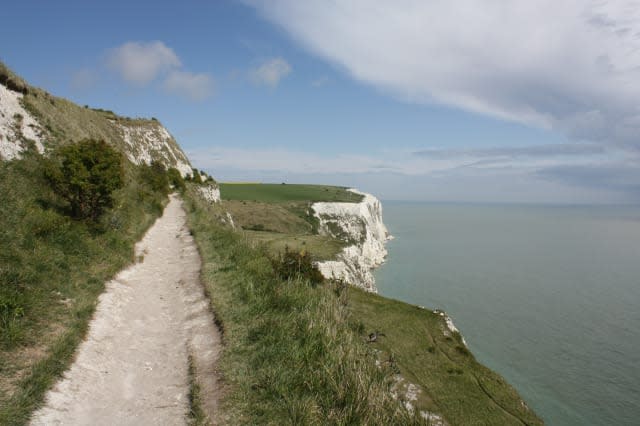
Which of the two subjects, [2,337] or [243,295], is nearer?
[2,337]

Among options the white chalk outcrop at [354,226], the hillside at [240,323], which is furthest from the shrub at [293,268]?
the white chalk outcrop at [354,226]

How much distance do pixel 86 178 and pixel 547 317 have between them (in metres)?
57.1

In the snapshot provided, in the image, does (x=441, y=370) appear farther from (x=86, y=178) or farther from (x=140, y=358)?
(x=86, y=178)

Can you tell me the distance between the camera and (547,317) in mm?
46719

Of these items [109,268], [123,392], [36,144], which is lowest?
[123,392]

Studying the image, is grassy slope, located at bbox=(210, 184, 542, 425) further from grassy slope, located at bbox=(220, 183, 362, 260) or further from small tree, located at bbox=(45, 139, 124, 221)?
grassy slope, located at bbox=(220, 183, 362, 260)

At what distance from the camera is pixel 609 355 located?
35.4m

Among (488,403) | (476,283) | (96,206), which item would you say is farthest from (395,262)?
(96,206)

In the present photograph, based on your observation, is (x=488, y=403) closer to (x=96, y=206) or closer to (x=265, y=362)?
(x=265, y=362)

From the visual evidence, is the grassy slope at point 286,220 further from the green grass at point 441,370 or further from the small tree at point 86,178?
the small tree at point 86,178

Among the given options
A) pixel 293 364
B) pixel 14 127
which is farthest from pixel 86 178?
pixel 293 364

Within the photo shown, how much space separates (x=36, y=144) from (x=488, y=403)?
1106 inches

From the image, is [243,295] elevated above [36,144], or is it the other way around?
[36,144]

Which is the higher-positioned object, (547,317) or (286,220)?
(286,220)
